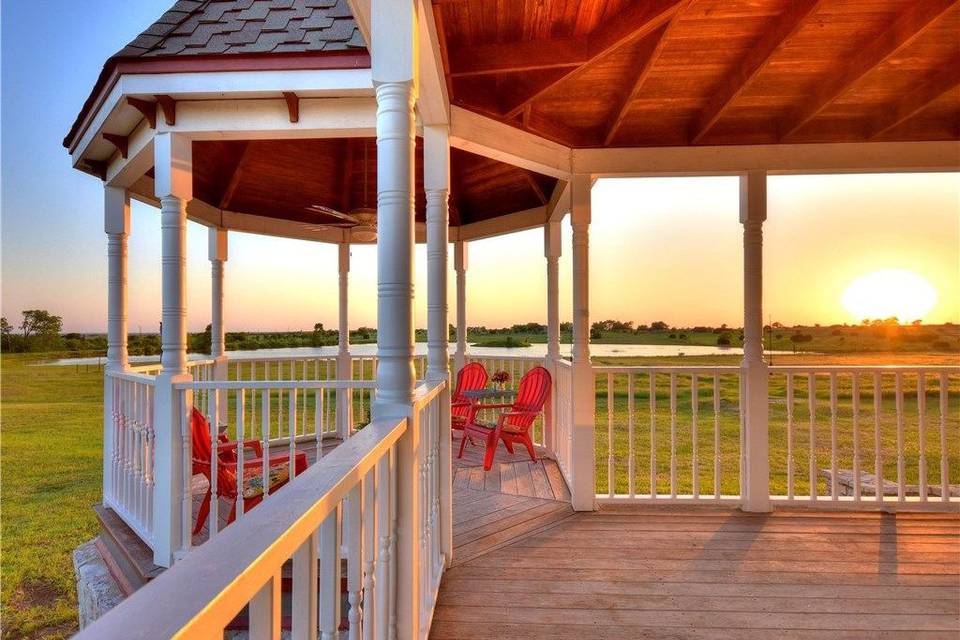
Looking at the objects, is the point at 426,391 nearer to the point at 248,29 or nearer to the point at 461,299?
the point at 248,29

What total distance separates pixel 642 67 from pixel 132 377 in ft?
12.2

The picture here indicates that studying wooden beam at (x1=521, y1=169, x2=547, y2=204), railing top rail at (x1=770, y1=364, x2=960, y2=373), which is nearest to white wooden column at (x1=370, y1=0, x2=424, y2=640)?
railing top rail at (x1=770, y1=364, x2=960, y2=373)

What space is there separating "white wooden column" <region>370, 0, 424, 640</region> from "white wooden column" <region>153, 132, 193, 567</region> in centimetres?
198

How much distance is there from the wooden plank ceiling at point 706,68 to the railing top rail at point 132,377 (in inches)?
100

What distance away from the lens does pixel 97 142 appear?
12.4 feet

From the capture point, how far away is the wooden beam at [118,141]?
3.67 m

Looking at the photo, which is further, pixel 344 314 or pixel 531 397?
pixel 344 314

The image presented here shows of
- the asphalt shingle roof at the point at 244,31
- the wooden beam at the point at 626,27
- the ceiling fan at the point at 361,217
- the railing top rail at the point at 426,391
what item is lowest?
the railing top rail at the point at 426,391

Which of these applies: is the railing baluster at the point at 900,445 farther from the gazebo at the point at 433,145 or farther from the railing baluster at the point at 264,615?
the railing baluster at the point at 264,615

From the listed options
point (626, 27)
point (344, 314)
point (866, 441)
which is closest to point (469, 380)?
point (344, 314)

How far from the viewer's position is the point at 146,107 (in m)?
3.16

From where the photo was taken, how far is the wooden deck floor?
2266mm

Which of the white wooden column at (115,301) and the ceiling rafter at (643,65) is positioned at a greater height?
the ceiling rafter at (643,65)

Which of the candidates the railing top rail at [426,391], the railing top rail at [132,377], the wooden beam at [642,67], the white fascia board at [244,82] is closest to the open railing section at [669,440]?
the railing top rail at [426,391]
